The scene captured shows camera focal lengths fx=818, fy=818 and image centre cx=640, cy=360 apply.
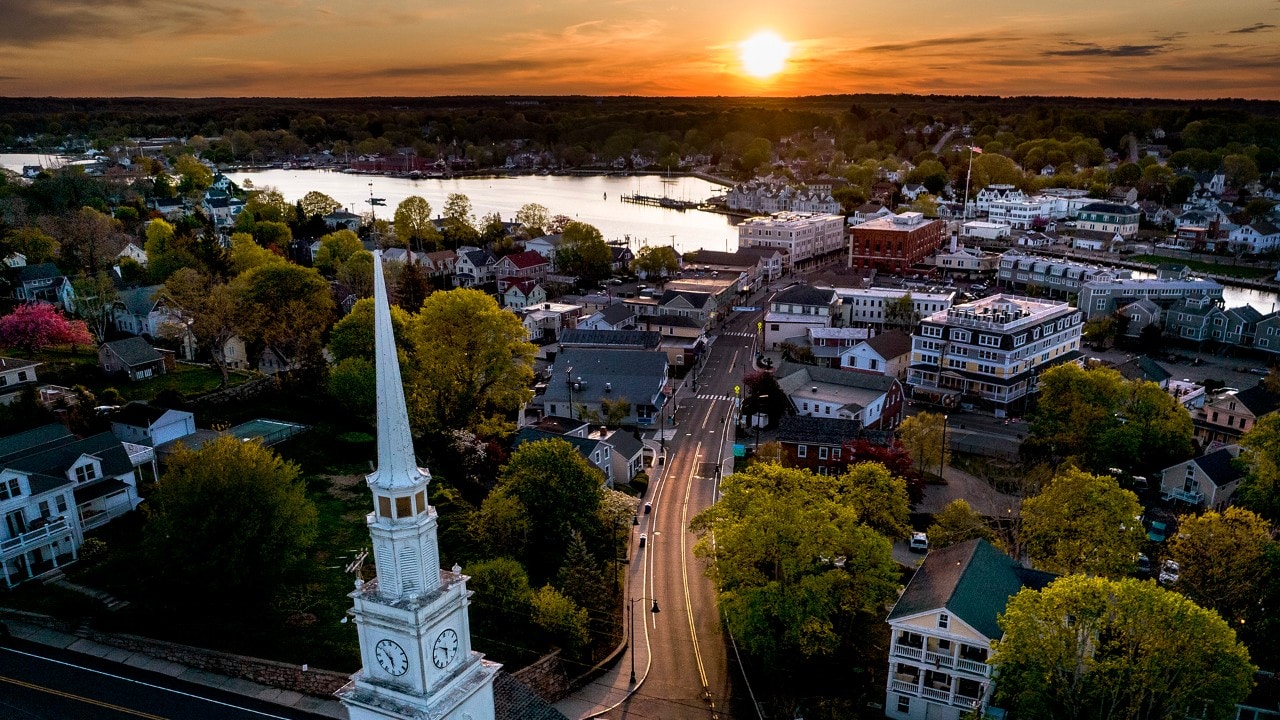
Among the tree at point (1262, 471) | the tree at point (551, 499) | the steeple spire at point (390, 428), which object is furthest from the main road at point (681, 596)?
the tree at point (1262, 471)

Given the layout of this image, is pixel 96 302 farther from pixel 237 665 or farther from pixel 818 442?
pixel 818 442

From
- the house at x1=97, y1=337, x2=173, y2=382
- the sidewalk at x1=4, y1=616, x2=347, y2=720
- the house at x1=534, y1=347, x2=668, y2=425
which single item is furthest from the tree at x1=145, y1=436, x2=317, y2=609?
the house at x1=534, y1=347, x2=668, y2=425

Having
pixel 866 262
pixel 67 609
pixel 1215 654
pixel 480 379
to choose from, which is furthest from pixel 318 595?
pixel 866 262

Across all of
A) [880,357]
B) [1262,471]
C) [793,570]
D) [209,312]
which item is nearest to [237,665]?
[793,570]

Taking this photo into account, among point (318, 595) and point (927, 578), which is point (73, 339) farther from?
point (927, 578)

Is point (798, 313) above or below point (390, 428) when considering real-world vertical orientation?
below

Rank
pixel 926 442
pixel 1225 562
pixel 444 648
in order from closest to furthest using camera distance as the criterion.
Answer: pixel 444 648 < pixel 1225 562 < pixel 926 442

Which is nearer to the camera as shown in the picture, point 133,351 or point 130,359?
point 130,359
